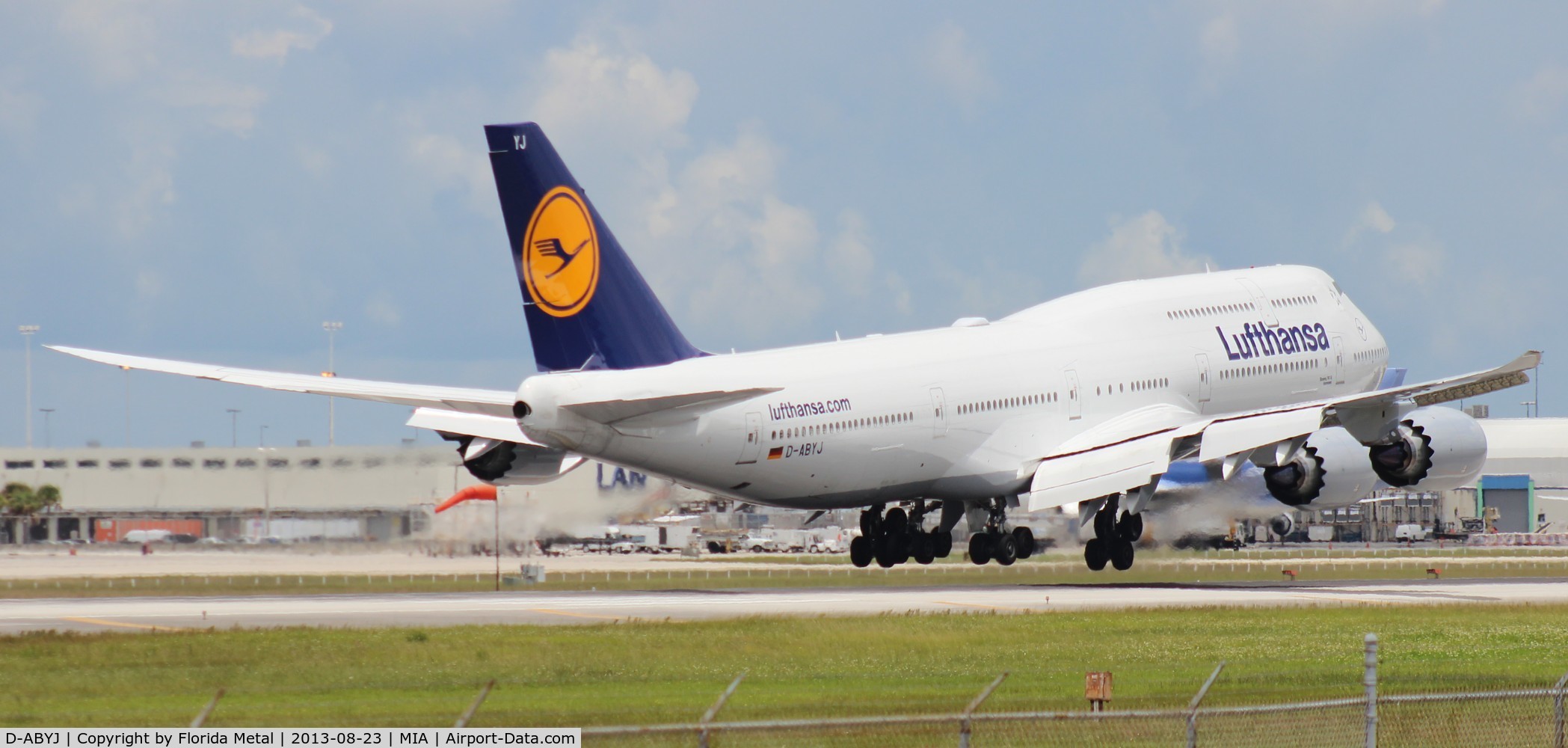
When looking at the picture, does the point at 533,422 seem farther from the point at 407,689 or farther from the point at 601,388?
the point at 407,689

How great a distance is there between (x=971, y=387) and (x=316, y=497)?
106 feet

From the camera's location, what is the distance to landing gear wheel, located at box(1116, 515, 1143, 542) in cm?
4959

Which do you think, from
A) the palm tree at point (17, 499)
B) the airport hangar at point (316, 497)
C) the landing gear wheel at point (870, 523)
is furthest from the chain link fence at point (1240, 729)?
the palm tree at point (17, 499)

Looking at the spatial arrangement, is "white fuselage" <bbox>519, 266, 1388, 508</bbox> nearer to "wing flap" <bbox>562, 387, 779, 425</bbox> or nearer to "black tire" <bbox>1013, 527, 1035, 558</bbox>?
"wing flap" <bbox>562, 387, 779, 425</bbox>

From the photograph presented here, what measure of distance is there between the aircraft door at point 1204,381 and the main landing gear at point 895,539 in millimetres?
8454

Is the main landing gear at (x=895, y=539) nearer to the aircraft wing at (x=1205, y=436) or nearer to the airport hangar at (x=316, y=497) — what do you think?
the aircraft wing at (x=1205, y=436)

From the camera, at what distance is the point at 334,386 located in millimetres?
40281

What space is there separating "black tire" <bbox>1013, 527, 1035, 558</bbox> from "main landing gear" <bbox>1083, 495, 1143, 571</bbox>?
149 cm

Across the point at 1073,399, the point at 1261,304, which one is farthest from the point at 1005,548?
the point at 1261,304

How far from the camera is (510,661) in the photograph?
29062mm

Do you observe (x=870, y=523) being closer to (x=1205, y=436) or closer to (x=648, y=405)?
(x=1205, y=436)

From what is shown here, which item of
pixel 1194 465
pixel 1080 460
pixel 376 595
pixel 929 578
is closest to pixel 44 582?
pixel 376 595

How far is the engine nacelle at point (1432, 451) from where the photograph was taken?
46875 mm

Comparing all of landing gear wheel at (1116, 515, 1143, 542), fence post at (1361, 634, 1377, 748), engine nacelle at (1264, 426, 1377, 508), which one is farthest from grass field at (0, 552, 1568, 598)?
fence post at (1361, 634, 1377, 748)
